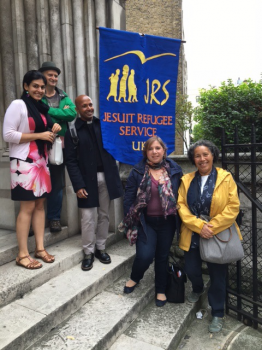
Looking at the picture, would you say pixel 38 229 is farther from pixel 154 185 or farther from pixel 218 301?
pixel 218 301

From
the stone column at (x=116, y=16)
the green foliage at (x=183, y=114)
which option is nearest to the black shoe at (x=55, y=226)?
the stone column at (x=116, y=16)

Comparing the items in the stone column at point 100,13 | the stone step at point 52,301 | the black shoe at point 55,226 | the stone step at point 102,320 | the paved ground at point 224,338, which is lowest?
the paved ground at point 224,338

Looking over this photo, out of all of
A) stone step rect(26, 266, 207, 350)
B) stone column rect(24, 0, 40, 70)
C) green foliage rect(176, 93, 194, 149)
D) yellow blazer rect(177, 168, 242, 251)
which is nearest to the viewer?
stone step rect(26, 266, 207, 350)

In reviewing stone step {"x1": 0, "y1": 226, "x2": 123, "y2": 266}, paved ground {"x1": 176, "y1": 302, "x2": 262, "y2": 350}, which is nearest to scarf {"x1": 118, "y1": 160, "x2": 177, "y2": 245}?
paved ground {"x1": 176, "y1": 302, "x2": 262, "y2": 350}

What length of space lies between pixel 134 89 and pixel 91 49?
115 centimetres

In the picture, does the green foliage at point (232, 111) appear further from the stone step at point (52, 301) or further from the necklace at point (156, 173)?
the stone step at point (52, 301)

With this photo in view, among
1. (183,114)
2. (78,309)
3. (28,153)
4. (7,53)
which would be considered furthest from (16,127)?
(183,114)

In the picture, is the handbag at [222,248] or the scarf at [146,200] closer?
the handbag at [222,248]

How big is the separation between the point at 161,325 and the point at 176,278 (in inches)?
19.8

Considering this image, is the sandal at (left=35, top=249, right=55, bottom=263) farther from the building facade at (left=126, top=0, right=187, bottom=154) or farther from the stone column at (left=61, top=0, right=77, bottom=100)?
the building facade at (left=126, top=0, right=187, bottom=154)

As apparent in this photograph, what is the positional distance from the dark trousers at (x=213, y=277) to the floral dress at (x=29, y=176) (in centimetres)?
169

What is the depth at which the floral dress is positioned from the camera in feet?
8.91

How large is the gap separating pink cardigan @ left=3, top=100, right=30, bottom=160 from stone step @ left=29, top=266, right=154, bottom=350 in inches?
63.6

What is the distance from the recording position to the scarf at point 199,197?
267cm
